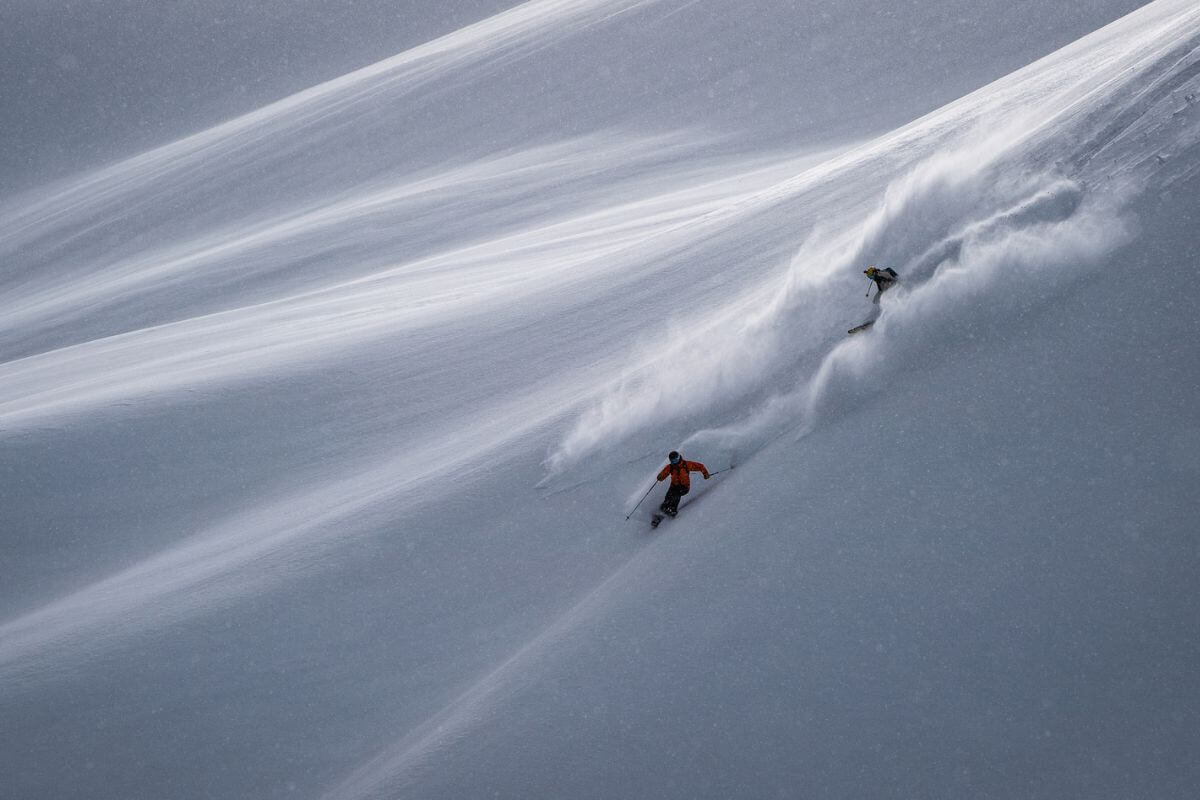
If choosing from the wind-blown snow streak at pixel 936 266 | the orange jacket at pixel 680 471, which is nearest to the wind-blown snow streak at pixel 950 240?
the wind-blown snow streak at pixel 936 266

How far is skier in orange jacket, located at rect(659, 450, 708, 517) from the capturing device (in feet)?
23.1

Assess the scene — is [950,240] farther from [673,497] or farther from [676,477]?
Result: [673,497]

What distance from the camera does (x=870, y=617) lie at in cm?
603

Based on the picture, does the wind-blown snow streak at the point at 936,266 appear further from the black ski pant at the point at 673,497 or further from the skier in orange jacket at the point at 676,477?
the black ski pant at the point at 673,497

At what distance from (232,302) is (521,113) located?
13450 millimetres

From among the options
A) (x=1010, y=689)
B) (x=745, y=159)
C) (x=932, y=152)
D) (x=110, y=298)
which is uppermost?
(x=110, y=298)

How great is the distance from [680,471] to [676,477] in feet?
0.21

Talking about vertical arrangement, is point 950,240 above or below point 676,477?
above

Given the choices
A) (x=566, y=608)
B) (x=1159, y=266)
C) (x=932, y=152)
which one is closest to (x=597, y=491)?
(x=566, y=608)

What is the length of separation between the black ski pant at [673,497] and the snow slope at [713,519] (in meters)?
0.15

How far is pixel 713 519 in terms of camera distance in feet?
23.1

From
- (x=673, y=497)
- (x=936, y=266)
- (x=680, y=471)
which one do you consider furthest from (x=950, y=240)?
(x=673, y=497)

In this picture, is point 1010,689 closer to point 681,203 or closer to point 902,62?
point 681,203

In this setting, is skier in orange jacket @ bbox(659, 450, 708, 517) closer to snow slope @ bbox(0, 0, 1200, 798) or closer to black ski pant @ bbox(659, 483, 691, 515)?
black ski pant @ bbox(659, 483, 691, 515)
